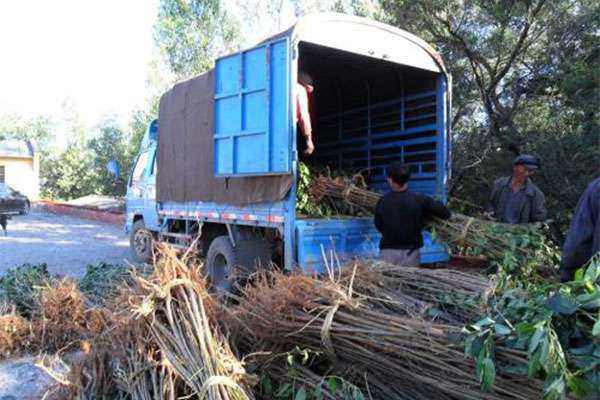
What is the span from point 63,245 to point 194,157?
7310 mm

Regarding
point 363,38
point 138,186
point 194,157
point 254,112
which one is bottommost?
point 138,186

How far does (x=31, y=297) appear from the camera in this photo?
5168mm

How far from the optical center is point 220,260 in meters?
6.51

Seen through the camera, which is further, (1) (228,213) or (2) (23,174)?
(2) (23,174)

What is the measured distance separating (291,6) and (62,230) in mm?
11425

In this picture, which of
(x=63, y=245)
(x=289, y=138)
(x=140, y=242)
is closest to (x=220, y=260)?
(x=289, y=138)

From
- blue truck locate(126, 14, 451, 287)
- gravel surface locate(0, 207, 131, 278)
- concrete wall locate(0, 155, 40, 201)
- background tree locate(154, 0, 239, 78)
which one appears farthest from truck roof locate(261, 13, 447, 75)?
concrete wall locate(0, 155, 40, 201)

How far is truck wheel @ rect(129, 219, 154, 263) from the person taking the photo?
29.5 feet

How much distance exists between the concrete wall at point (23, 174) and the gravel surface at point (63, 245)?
54.5ft

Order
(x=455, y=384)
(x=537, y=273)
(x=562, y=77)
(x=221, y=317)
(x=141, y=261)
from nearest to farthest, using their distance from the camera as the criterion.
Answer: (x=455, y=384) < (x=221, y=317) < (x=537, y=273) < (x=562, y=77) < (x=141, y=261)

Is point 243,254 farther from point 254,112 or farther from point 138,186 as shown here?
point 138,186

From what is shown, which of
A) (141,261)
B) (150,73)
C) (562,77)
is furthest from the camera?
(150,73)

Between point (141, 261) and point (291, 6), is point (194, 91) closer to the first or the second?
point (141, 261)

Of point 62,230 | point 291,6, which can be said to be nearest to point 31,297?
point 62,230
